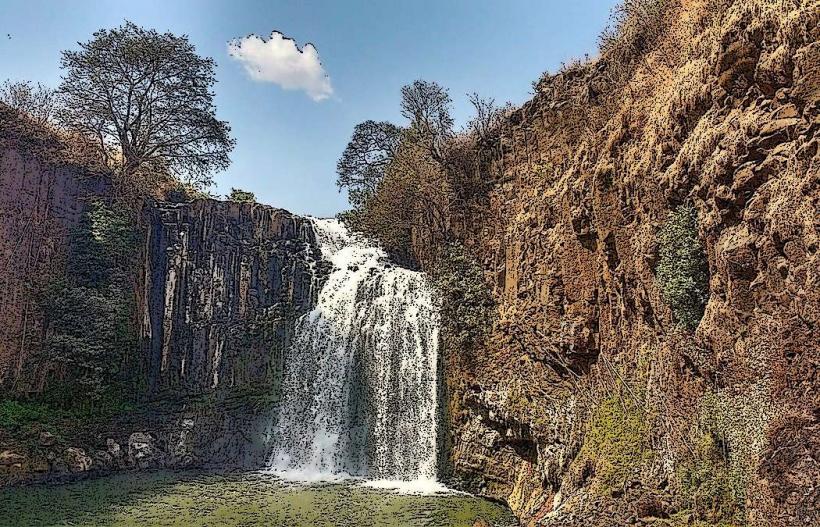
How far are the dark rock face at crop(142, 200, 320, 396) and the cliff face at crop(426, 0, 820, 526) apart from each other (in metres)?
8.39

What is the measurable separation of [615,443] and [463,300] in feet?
25.1

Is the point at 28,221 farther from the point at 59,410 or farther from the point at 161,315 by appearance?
the point at 59,410

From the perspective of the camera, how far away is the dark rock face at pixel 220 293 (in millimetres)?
20797

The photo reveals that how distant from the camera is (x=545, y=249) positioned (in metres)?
13.8

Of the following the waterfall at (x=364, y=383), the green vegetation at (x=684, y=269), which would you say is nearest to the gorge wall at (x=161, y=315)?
the waterfall at (x=364, y=383)

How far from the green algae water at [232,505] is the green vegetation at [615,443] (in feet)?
9.39

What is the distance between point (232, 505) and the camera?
13289 mm

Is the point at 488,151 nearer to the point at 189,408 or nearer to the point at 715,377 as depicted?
the point at 715,377

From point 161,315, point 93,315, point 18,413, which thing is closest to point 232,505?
point 18,413

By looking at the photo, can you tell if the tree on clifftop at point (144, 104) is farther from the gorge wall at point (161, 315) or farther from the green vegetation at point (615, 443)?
the green vegetation at point (615, 443)

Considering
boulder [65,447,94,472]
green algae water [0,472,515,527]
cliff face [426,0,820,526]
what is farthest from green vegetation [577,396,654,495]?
boulder [65,447,94,472]

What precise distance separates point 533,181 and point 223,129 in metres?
13.3

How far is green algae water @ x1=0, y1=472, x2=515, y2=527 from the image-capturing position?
11.9 m

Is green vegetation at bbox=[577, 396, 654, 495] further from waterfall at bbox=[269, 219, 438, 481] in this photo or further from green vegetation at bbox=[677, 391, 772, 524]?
waterfall at bbox=[269, 219, 438, 481]
